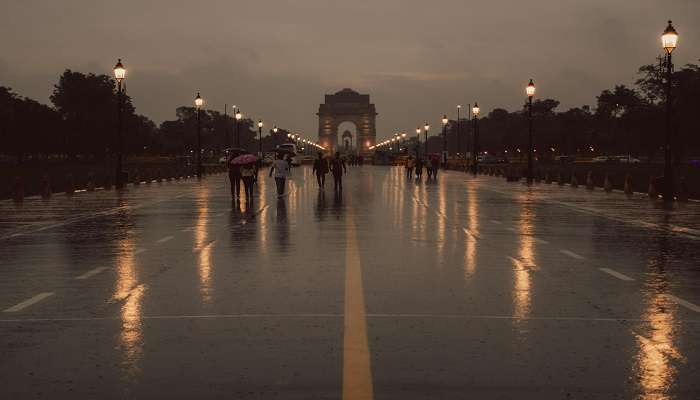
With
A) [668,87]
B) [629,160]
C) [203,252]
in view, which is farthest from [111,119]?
[203,252]

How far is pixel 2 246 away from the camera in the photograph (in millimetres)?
16906

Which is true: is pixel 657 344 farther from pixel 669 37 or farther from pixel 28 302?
pixel 669 37

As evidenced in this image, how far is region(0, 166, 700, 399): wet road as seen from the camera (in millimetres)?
6625

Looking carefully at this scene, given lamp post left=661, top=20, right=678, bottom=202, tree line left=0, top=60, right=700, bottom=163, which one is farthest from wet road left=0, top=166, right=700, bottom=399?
tree line left=0, top=60, right=700, bottom=163

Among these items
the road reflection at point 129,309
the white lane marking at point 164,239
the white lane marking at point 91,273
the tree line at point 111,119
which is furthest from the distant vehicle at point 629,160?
the white lane marking at point 91,273

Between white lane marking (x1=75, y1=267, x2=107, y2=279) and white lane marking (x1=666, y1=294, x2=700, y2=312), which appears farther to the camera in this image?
white lane marking (x1=75, y1=267, x2=107, y2=279)

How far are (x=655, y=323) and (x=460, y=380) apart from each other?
3.08 metres

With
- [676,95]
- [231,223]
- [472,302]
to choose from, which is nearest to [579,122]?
[676,95]

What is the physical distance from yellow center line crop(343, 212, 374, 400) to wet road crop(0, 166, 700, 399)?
0.08ft

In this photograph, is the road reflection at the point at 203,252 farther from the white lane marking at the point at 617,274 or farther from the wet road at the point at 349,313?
the white lane marking at the point at 617,274

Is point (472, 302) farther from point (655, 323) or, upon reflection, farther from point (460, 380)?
point (460, 380)

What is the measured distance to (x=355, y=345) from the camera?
7.82m

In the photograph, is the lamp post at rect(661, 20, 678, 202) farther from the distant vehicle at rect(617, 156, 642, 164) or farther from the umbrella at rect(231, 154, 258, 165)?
the distant vehicle at rect(617, 156, 642, 164)

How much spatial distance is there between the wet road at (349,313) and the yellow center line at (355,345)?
0.03 meters
